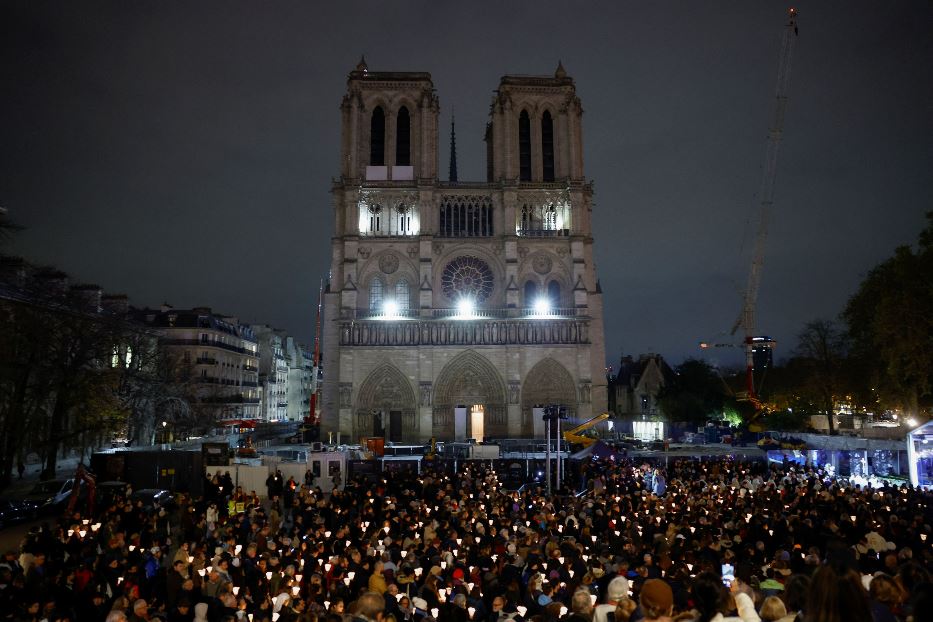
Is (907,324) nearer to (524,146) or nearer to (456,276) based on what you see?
(456,276)

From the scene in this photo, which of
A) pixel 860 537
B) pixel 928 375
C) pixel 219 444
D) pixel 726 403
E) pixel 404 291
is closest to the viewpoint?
pixel 860 537

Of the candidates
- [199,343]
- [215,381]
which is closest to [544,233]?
[215,381]

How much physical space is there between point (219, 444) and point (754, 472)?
1989cm

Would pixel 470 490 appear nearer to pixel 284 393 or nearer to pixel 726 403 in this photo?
pixel 726 403

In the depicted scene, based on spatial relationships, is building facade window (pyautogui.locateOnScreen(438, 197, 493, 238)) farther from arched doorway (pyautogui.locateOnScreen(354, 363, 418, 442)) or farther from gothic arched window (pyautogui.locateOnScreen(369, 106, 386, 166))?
arched doorway (pyautogui.locateOnScreen(354, 363, 418, 442))

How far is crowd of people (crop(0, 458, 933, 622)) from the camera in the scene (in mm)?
5887

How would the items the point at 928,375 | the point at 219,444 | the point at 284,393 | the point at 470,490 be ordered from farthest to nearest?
the point at 284,393 < the point at 928,375 < the point at 219,444 < the point at 470,490

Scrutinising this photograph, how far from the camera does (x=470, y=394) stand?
41.8 m

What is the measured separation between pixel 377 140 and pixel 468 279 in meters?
12.1

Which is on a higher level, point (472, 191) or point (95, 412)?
point (472, 191)

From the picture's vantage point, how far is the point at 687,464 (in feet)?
77.2

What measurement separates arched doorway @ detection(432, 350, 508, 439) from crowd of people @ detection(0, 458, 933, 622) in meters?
24.7

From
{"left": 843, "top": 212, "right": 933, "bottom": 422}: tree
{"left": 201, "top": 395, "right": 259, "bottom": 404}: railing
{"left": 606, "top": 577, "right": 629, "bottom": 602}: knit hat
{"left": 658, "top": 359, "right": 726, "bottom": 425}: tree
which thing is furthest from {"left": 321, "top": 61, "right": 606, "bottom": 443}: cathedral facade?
{"left": 606, "top": 577, "right": 629, "bottom": 602}: knit hat

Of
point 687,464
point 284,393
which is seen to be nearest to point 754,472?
point 687,464
